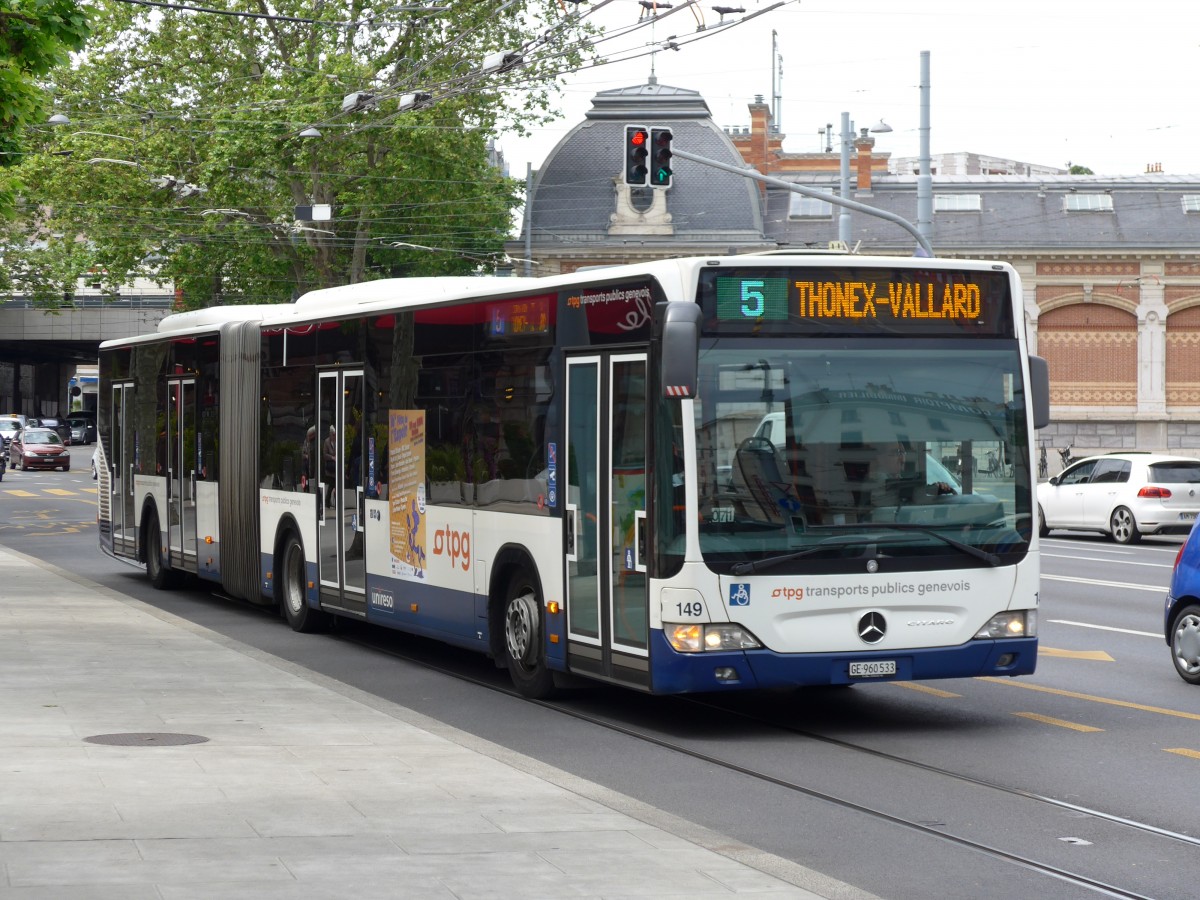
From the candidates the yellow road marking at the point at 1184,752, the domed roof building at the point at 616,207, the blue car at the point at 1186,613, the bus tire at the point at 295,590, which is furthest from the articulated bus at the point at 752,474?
the domed roof building at the point at 616,207

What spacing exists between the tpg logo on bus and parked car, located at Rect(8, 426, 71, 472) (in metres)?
54.9

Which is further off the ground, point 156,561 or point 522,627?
point 522,627

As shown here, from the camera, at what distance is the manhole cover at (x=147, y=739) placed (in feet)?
31.9

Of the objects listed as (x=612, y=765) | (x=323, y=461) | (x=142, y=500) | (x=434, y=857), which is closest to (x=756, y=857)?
(x=434, y=857)

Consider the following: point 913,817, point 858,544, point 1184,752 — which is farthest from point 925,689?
point 913,817

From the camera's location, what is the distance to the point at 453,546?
1338 cm

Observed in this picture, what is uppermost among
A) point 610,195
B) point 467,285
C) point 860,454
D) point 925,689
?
point 610,195

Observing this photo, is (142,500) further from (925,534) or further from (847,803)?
(847,803)

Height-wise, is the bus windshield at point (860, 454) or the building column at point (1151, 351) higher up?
the building column at point (1151, 351)

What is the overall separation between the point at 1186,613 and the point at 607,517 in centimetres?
451

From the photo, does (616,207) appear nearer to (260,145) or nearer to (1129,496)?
(260,145)

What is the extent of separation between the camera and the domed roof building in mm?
60312

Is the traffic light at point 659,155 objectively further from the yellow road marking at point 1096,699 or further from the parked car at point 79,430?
the parked car at point 79,430

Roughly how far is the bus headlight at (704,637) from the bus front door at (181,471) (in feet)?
35.9
